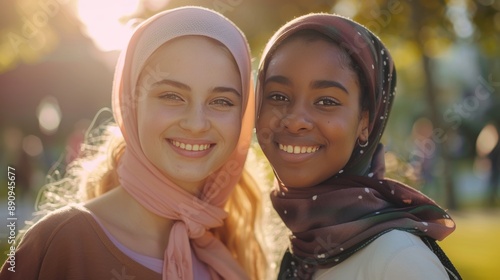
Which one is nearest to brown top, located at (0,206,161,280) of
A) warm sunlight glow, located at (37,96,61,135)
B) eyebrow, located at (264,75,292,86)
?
eyebrow, located at (264,75,292,86)

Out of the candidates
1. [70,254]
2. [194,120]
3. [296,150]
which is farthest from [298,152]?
[70,254]

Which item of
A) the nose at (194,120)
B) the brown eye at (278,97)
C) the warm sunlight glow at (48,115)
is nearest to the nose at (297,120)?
the brown eye at (278,97)

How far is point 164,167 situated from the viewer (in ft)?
10.3

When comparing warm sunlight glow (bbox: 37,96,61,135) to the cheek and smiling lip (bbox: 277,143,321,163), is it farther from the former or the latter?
smiling lip (bbox: 277,143,321,163)

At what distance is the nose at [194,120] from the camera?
3035 millimetres

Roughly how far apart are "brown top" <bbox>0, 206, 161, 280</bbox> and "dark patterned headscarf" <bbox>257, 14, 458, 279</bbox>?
0.76m

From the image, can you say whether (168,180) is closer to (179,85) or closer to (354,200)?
(179,85)

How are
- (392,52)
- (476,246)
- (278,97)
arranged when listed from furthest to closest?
(392,52)
(476,246)
(278,97)

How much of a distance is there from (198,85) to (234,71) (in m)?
0.24

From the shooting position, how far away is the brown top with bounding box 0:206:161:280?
9.36 ft

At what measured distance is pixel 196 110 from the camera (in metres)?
3.05

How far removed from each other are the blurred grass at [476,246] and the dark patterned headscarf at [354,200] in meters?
4.75

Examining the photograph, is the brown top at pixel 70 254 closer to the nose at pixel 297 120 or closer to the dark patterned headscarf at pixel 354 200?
the dark patterned headscarf at pixel 354 200

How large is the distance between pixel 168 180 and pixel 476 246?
7.63 meters
